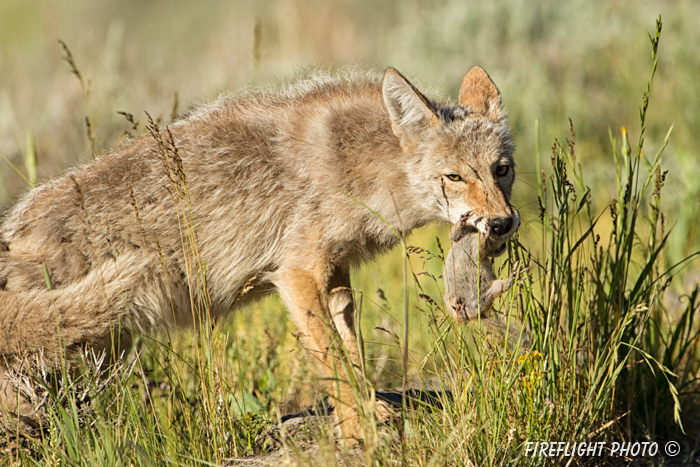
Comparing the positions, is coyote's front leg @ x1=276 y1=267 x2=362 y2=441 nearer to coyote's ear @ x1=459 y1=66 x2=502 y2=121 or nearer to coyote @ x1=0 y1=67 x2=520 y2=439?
coyote @ x1=0 y1=67 x2=520 y2=439

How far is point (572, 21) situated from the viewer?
1290cm

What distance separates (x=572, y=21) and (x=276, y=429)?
11.5 m

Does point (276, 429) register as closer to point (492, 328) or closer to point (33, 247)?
point (492, 328)

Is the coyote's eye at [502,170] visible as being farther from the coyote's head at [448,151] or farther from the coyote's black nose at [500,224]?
the coyote's black nose at [500,224]

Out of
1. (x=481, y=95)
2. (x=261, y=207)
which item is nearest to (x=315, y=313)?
(x=261, y=207)

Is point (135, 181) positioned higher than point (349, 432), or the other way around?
point (135, 181)

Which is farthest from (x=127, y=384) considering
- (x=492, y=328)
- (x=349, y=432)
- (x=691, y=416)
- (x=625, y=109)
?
(x=625, y=109)

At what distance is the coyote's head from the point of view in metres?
3.80

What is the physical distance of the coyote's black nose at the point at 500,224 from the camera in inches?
137

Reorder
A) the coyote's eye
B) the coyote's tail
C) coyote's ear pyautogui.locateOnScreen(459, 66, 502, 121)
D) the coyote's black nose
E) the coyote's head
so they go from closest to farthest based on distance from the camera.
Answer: the coyote's black nose, the coyote's tail, the coyote's head, the coyote's eye, coyote's ear pyautogui.locateOnScreen(459, 66, 502, 121)

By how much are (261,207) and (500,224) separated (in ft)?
4.87

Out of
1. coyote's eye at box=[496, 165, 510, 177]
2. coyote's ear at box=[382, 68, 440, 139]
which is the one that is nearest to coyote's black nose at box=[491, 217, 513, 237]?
coyote's eye at box=[496, 165, 510, 177]

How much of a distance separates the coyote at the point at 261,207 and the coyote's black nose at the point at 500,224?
0.21 meters

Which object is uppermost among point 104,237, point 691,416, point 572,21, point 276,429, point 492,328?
point 572,21
